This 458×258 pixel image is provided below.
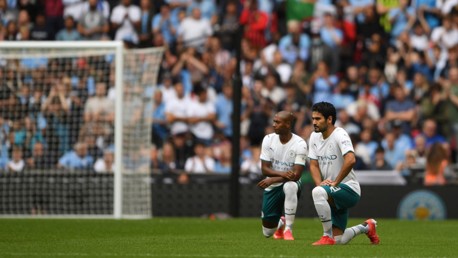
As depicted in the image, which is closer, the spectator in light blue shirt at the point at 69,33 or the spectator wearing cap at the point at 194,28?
the spectator wearing cap at the point at 194,28

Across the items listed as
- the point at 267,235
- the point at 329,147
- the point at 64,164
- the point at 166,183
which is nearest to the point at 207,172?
the point at 166,183

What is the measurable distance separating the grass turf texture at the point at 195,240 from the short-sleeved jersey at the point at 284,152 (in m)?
0.99

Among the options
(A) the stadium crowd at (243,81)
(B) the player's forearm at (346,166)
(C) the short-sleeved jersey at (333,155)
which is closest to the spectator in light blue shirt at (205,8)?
(A) the stadium crowd at (243,81)

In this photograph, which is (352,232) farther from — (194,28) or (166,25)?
(166,25)

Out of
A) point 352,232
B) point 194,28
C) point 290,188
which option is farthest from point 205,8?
point 352,232

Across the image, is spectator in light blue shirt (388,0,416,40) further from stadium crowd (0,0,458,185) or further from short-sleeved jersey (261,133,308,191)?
short-sleeved jersey (261,133,308,191)

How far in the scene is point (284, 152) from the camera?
14.7 metres

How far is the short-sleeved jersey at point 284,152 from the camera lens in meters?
14.6

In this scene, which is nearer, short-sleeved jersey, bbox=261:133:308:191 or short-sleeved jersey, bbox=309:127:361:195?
short-sleeved jersey, bbox=309:127:361:195

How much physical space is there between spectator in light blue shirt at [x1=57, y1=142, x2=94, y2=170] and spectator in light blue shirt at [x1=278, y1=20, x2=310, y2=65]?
563 cm

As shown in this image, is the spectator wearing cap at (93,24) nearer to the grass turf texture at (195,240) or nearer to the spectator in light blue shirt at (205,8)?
the spectator in light blue shirt at (205,8)

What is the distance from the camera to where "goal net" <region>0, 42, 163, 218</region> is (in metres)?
22.2

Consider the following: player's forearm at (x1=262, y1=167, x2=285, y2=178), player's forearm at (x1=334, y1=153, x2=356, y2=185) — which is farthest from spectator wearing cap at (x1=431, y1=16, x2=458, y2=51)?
player's forearm at (x1=334, y1=153, x2=356, y2=185)

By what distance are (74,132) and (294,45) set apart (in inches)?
235
